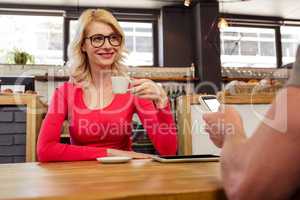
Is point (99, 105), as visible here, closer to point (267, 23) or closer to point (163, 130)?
point (163, 130)

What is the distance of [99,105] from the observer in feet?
5.86

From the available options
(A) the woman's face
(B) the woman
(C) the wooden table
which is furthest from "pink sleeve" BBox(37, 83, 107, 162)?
(C) the wooden table

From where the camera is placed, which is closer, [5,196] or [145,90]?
[5,196]

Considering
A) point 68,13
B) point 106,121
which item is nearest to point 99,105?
point 106,121

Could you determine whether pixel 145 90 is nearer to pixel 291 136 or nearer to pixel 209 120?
pixel 209 120

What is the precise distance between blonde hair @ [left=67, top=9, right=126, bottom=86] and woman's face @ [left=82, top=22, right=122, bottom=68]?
24 millimetres

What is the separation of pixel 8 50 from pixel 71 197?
5012 millimetres

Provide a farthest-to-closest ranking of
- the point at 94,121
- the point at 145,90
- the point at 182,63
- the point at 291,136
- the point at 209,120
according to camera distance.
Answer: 1. the point at 182,63
2. the point at 94,121
3. the point at 145,90
4. the point at 209,120
5. the point at 291,136

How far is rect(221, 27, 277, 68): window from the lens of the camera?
579 cm

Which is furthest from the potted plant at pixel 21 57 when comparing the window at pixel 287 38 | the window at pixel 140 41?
the window at pixel 287 38

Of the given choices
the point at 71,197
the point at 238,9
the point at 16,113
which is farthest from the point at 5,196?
the point at 238,9

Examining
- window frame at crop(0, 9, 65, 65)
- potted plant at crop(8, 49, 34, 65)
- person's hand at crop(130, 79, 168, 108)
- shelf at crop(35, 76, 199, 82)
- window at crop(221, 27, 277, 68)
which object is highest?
window frame at crop(0, 9, 65, 65)

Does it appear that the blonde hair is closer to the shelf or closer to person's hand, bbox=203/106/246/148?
person's hand, bbox=203/106/246/148

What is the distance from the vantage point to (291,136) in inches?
22.1
